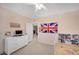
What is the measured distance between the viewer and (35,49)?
1872 mm

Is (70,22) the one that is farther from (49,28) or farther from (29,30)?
(29,30)

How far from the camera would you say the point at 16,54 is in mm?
1842

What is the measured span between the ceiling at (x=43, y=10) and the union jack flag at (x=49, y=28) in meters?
0.21

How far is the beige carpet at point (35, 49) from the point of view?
184 centimetres

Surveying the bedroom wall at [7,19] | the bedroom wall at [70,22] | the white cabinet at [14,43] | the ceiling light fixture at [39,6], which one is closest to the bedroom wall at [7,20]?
the bedroom wall at [7,19]

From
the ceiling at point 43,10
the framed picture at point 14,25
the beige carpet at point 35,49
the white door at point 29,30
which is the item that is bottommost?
the beige carpet at point 35,49

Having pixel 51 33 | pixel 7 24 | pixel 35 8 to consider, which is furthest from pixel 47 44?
pixel 7 24

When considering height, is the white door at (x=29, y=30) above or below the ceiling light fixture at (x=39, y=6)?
below

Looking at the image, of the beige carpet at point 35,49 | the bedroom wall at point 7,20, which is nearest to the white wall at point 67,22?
the beige carpet at point 35,49

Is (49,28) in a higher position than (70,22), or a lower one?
lower

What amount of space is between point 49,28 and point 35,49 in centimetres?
54

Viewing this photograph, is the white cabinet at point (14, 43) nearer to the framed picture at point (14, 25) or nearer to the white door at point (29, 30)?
the white door at point (29, 30)

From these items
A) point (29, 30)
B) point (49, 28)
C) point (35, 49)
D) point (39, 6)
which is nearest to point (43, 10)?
point (39, 6)

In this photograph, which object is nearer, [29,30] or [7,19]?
[7,19]
